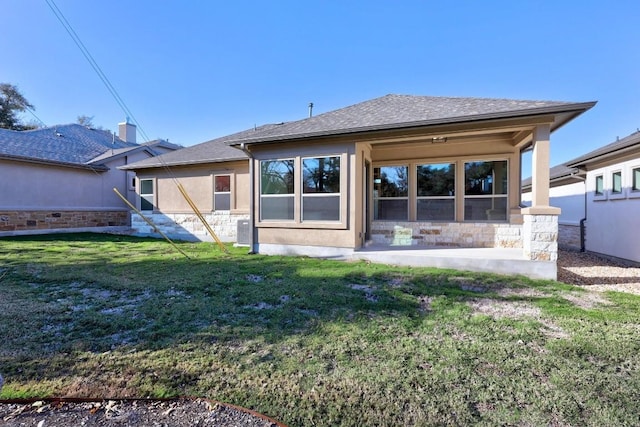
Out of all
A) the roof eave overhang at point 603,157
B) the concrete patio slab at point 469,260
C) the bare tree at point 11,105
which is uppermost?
the bare tree at point 11,105

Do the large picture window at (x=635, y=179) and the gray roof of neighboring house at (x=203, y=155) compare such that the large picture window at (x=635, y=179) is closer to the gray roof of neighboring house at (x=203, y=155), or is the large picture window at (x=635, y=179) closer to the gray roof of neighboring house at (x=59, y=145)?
the gray roof of neighboring house at (x=203, y=155)

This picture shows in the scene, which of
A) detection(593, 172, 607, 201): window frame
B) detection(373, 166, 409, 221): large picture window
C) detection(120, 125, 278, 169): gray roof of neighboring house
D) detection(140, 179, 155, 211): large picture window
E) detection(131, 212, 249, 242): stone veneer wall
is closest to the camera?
detection(593, 172, 607, 201): window frame

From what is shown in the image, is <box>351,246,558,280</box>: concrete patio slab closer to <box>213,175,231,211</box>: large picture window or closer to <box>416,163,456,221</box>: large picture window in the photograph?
<box>416,163,456,221</box>: large picture window

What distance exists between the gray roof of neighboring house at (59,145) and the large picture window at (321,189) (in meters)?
12.2

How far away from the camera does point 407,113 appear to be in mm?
7340

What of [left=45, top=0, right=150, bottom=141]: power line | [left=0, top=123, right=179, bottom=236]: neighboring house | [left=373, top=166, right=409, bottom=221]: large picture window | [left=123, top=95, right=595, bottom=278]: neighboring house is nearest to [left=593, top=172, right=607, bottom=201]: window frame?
[left=123, top=95, right=595, bottom=278]: neighboring house

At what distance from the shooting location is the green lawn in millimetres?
2258

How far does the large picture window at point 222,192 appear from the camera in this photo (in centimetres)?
1161

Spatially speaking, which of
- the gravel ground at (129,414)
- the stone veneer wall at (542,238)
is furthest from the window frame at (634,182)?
the gravel ground at (129,414)

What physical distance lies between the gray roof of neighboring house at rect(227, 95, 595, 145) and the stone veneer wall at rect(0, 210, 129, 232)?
1060 cm

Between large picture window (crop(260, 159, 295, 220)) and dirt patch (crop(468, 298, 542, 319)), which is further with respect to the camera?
large picture window (crop(260, 159, 295, 220))

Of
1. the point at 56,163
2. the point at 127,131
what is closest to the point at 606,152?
the point at 56,163

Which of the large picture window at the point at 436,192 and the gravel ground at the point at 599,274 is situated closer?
the gravel ground at the point at 599,274

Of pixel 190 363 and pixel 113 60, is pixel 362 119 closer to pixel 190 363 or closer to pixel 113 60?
pixel 190 363
